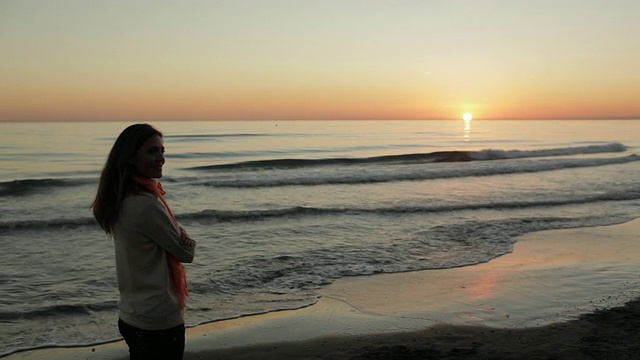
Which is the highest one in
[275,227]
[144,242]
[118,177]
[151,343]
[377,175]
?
[118,177]

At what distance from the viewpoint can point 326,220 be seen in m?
13.3

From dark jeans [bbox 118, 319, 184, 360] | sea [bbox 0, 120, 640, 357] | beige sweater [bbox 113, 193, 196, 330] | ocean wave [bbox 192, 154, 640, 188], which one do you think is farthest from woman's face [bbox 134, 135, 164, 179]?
ocean wave [bbox 192, 154, 640, 188]

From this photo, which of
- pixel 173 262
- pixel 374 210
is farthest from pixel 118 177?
pixel 374 210

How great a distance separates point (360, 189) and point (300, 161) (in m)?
11.7

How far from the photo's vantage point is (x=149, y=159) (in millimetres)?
2551

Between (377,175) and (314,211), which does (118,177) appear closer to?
(314,211)

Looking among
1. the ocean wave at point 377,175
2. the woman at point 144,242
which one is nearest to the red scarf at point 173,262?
the woman at point 144,242

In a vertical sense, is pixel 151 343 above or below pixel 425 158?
above

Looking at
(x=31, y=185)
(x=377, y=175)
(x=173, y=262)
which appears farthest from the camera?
(x=377, y=175)

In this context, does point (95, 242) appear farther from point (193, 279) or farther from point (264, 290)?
point (264, 290)

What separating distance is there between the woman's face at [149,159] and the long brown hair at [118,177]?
2 centimetres

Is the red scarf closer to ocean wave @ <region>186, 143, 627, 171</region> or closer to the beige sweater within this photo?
the beige sweater

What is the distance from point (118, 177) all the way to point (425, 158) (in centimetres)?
3485

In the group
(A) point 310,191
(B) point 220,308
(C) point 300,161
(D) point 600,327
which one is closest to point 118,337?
(B) point 220,308
